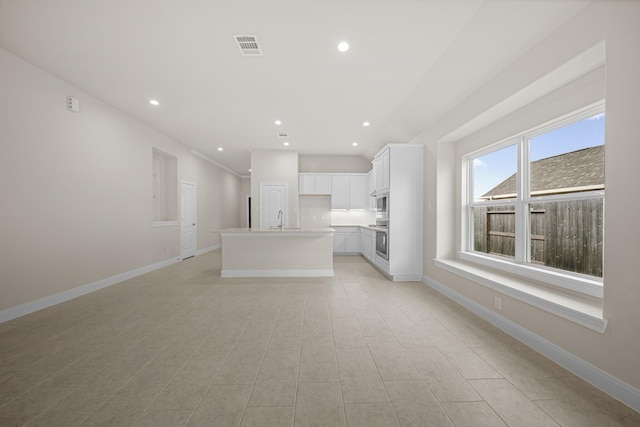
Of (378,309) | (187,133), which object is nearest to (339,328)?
(378,309)

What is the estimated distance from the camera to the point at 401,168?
4781mm

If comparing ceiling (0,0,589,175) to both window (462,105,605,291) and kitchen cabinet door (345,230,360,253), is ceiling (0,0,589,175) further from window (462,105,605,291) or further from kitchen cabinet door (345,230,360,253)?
kitchen cabinet door (345,230,360,253)

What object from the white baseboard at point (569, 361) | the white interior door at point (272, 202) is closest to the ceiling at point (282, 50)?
the white baseboard at point (569, 361)

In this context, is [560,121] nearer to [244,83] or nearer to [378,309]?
[378,309]

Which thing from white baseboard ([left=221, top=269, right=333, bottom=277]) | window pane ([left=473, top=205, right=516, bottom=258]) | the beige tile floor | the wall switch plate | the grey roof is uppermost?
the wall switch plate

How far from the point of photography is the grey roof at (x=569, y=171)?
2285mm

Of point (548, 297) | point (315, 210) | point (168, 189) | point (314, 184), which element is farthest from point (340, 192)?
point (548, 297)

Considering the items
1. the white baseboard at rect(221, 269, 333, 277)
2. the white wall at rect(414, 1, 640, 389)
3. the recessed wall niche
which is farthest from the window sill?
the recessed wall niche

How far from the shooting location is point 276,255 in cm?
507

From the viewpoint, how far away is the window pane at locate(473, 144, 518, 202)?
10.7ft

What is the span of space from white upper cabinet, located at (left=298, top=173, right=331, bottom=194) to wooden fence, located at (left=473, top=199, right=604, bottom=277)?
16.1ft

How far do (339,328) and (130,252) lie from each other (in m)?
4.38

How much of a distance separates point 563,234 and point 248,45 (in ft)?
12.3

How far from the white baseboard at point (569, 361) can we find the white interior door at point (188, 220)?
22.0ft
